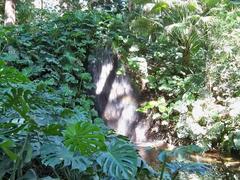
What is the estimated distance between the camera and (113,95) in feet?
21.5

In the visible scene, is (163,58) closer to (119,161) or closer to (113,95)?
(113,95)

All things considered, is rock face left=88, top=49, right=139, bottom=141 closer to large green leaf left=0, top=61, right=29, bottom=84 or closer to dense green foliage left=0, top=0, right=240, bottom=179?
dense green foliage left=0, top=0, right=240, bottom=179

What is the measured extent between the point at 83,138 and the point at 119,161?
11.7 inches

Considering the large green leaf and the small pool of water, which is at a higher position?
the large green leaf

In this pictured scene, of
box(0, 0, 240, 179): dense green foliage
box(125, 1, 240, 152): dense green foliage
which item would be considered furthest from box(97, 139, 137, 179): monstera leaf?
box(125, 1, 240, 152): dense green foliage

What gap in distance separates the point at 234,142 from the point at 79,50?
3118mm

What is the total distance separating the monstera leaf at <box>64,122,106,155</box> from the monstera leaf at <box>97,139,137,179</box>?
14 cm

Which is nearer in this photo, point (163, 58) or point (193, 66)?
point (193, 66)

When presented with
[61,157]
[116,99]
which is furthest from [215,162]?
[61,157]

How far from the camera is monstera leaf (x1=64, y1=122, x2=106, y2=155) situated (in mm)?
1833

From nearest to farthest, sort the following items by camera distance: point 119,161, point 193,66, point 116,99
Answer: point 119,161 < point 116,99 < point 193,66

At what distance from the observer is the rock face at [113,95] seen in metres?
6.45

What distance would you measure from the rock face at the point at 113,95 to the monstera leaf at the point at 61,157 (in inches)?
172

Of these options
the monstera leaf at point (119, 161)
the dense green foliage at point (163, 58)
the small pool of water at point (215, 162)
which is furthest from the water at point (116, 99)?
the monstera leaf at point (119, 161)
